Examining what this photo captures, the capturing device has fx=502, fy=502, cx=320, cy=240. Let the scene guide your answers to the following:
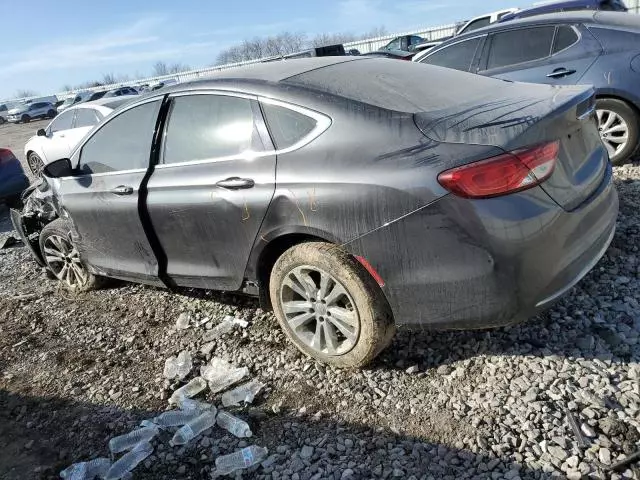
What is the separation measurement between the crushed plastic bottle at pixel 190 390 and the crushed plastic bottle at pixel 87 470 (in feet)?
1.65

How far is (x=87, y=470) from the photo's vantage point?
8.28 feet

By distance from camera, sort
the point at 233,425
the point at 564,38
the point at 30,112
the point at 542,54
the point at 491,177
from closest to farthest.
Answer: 1. the point at 491,177
2. the point at 233,425
3. the point at 564,38
4. the point at 542,54
5. the point at 30,112

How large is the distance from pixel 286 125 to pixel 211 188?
2.03ft

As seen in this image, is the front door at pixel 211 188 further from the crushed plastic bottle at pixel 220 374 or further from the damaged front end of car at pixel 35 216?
the damaged front end of car at pixel 35 216

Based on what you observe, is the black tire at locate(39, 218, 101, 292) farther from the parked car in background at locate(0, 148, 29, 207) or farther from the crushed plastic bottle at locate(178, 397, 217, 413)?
the parked car in background at locate(0, 148, 29, 207)

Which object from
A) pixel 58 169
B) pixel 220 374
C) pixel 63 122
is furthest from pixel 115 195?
pixel 63 122

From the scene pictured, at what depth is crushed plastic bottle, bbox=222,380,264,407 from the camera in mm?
2842

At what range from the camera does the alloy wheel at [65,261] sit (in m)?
4.61

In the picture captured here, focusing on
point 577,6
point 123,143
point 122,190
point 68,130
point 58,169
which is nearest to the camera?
point 122,190

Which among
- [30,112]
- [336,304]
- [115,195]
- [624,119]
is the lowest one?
[336,304]

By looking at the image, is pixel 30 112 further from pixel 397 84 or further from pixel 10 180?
pixel 397 84

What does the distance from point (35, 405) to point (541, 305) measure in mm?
3045

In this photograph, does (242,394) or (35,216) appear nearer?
(242,394)

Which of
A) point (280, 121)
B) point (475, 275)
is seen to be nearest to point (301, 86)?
point (280, 121)
